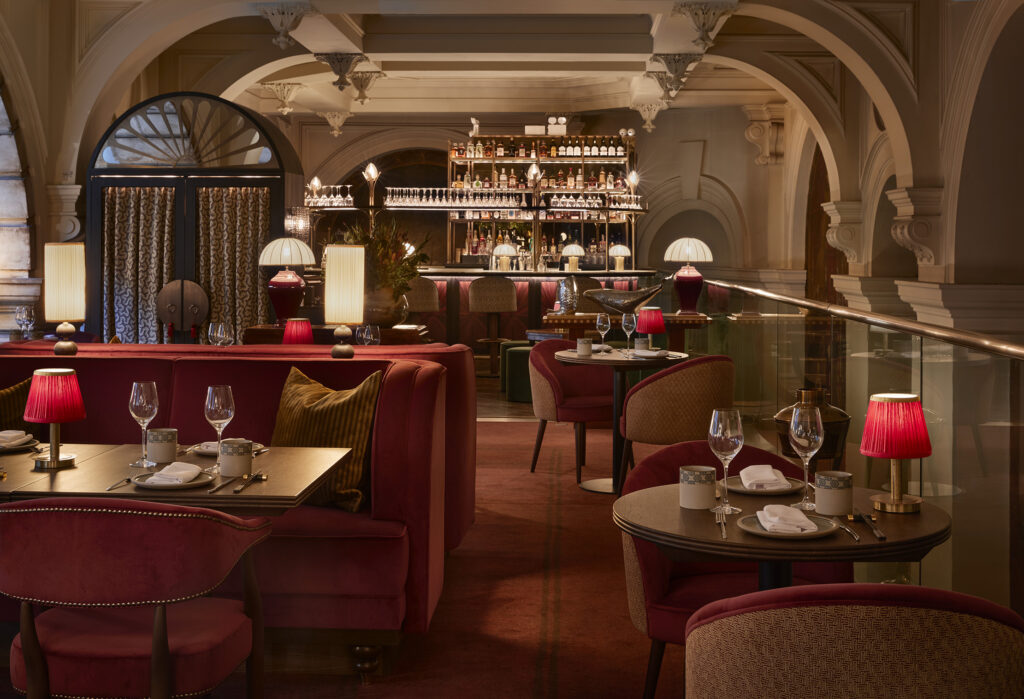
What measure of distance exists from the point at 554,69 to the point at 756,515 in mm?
10809

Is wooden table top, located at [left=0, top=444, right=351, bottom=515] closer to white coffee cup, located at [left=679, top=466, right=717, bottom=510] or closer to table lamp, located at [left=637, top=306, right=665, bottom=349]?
white coffee cup, located at [left=679, top=466, right=717, bottom=510]

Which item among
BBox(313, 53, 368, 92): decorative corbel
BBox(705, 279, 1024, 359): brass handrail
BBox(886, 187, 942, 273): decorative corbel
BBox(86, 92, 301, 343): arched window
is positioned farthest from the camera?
BBox(313, 53, 368, 92): decorative corbel

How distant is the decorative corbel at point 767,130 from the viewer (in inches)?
534

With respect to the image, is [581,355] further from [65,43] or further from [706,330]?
[65,43]

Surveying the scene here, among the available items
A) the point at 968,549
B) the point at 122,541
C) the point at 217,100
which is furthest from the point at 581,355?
the point at 217,100

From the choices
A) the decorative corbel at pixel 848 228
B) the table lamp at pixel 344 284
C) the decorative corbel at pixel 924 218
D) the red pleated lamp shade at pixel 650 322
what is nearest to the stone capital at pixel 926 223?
the decorative corbel at pixel 924 218

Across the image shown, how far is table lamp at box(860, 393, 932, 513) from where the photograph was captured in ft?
7.87

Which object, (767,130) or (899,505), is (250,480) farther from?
(767,130)

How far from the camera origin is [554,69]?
40.9 feet

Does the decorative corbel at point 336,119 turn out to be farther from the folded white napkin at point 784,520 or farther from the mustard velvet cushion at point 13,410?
the folded white napkin at point 784,520

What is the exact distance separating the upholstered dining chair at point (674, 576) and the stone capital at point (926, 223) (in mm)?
5637

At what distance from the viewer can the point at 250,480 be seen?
107 inches

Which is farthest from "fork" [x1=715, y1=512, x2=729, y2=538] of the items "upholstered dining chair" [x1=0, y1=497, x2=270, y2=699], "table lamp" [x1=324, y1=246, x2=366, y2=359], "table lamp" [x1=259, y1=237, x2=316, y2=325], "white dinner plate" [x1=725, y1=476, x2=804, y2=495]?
"table lamp" [x1=259, y1=237, x2=316, y2=325]

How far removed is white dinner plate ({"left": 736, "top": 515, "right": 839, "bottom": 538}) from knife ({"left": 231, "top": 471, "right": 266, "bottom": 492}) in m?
1.22
